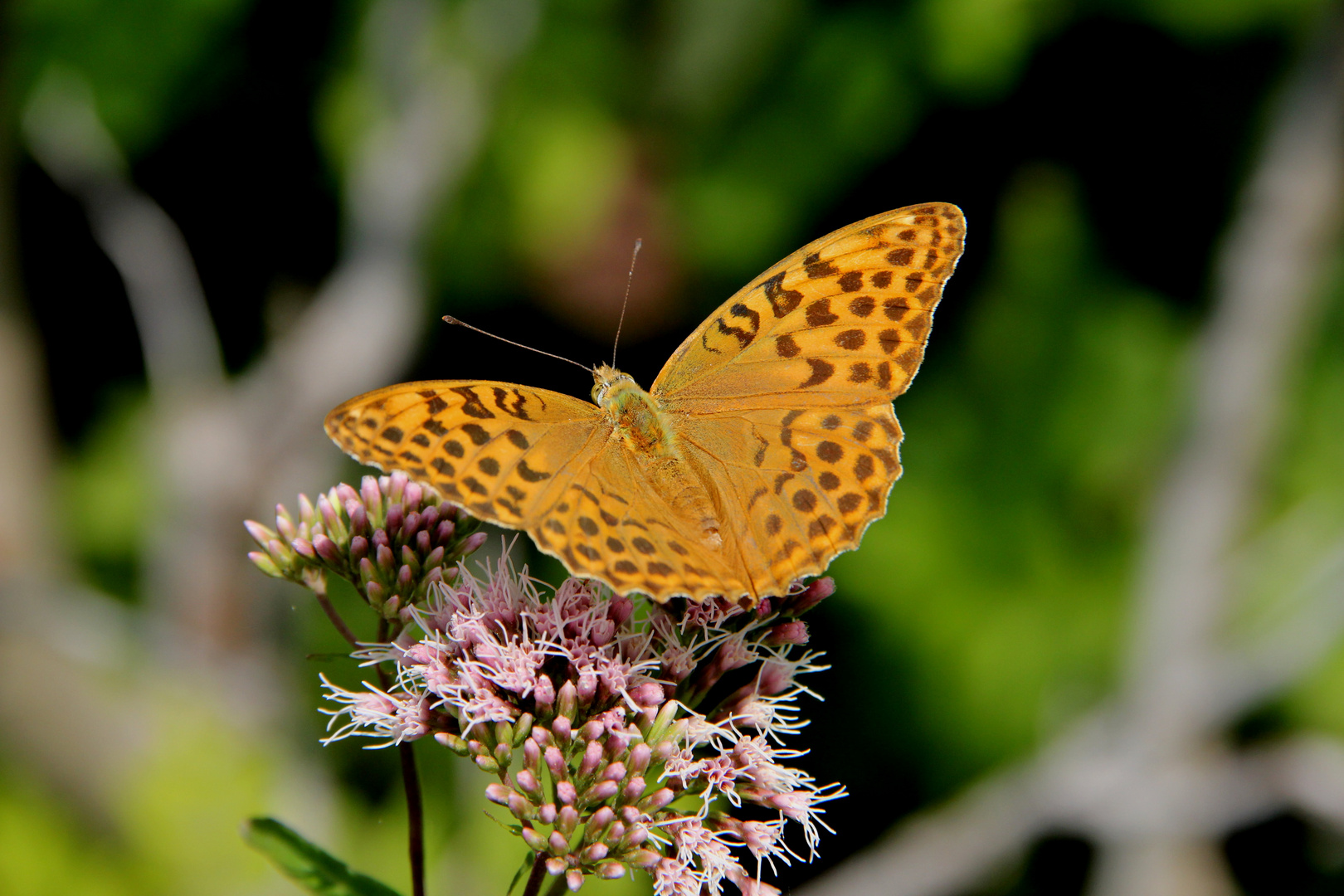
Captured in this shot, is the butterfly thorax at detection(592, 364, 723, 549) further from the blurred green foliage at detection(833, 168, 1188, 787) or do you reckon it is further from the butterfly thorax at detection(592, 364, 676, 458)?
the blurred green foliage at detection(833, 168, 1188, 787)

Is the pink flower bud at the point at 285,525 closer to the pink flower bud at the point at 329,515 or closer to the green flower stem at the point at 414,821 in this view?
the pink flower bud at the point at 329,515

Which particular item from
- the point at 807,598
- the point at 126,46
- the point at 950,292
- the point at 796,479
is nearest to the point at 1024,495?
the point at 950,292

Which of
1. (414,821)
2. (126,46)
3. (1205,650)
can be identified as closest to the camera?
(414,821)

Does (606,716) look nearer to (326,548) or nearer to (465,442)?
(465,442)

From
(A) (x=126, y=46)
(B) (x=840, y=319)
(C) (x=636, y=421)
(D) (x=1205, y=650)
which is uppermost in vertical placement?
(A) (x=126, y=46)

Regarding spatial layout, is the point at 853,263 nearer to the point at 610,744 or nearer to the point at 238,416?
the point at 610,744

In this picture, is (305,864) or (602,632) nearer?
Result: (305,864)
